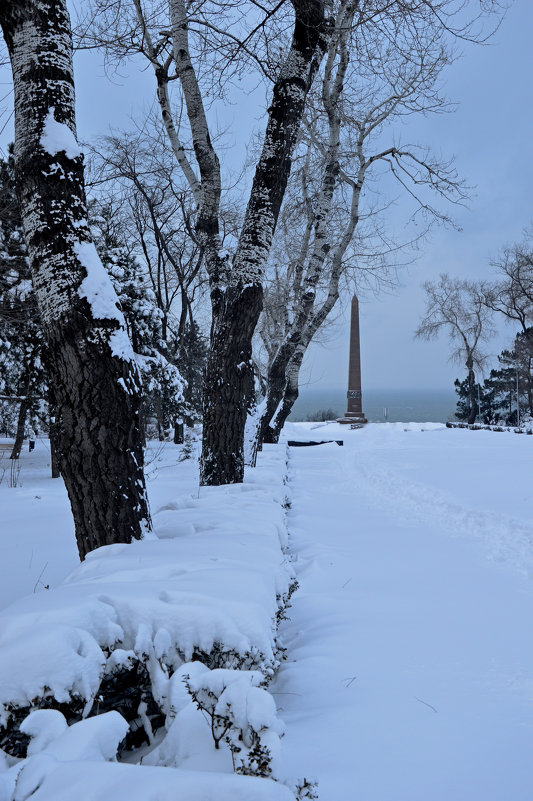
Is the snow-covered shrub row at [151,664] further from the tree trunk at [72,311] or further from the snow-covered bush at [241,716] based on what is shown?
the tree trunk at [72,311]

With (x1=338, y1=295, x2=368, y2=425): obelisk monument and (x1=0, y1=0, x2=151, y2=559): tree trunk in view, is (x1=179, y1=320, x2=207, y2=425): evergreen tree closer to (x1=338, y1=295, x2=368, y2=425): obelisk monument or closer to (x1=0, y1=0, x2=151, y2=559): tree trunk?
(x1=338, y1=295, x2=368, y2=425): obelisk monument

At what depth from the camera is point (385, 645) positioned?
2.54m

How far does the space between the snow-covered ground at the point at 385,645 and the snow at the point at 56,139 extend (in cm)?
227

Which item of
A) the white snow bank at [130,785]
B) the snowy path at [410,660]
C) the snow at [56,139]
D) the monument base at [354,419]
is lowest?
the snowy path at [410,660]

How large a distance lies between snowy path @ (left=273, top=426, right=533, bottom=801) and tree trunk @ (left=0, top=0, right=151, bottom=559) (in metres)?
1.29

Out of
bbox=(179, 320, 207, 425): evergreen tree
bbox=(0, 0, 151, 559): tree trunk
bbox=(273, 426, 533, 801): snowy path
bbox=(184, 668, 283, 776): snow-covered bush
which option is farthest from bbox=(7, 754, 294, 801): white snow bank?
bbox=(179, 320, 207, 425): evergreen tree

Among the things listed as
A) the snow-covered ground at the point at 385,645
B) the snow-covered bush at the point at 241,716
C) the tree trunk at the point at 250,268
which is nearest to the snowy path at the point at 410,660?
the snow-covered ground at the point at 385,645

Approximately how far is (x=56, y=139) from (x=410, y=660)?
11.0ft

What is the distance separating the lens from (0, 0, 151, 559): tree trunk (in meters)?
2.71

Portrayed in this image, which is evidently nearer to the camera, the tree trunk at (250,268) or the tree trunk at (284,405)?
the tree trunk at (250,268)

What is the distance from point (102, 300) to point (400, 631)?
245cm

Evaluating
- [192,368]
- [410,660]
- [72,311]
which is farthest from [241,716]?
[192,368]

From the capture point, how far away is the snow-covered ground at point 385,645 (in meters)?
1.52

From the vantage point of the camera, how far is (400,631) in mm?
2727
